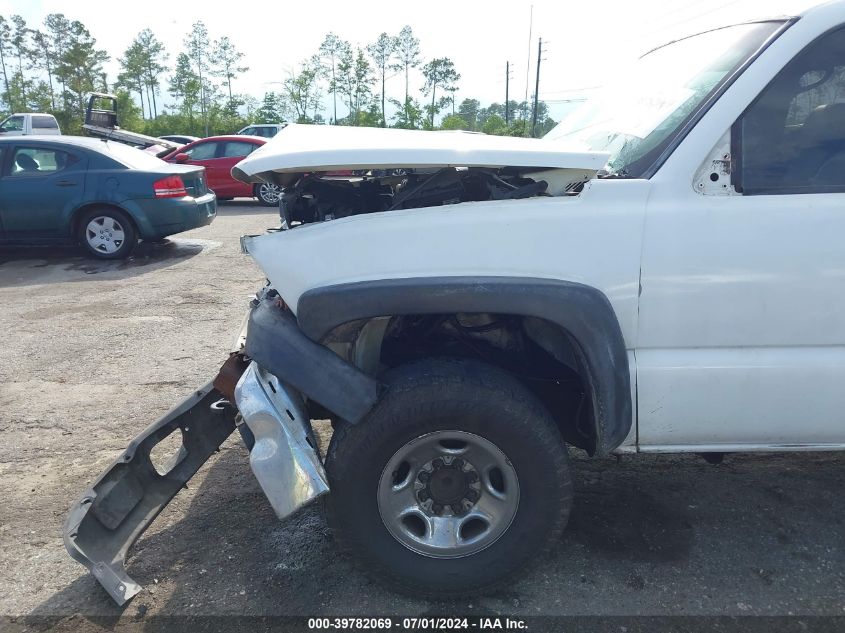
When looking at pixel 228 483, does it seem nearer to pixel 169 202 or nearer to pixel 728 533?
pixel 728 533

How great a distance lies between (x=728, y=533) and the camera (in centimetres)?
293

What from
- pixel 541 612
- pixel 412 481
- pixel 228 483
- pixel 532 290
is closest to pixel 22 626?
pixel 228 483

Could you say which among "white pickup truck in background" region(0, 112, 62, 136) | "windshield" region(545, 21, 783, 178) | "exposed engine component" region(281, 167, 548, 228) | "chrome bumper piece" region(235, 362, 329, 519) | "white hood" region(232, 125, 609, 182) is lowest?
"chrome bumper piece" region(235, 362, 329, 519)

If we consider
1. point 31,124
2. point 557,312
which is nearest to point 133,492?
point 557,312

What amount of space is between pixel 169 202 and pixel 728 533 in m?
8.03

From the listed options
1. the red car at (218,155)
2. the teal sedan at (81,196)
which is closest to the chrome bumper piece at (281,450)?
the teal sedan at (81,196)

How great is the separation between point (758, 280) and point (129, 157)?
8.84 meters

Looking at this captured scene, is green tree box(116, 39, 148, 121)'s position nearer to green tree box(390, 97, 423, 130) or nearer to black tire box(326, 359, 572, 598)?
green tree box(390, 97, 423, 130)

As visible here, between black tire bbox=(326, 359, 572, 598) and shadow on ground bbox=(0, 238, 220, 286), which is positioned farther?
shadow on ground bbox=(0, 238, 220, 286)

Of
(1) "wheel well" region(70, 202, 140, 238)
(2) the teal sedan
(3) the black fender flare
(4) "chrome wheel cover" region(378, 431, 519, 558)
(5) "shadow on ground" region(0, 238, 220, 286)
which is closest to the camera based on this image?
(3) the black fender flare

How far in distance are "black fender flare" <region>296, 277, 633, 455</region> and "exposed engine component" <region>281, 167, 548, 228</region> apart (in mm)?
430

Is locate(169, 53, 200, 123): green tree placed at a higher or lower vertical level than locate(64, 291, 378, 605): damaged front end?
higher

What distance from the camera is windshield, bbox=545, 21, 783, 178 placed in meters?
2.41

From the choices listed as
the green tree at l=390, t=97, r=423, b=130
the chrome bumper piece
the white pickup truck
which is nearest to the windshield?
the white pickup truck
